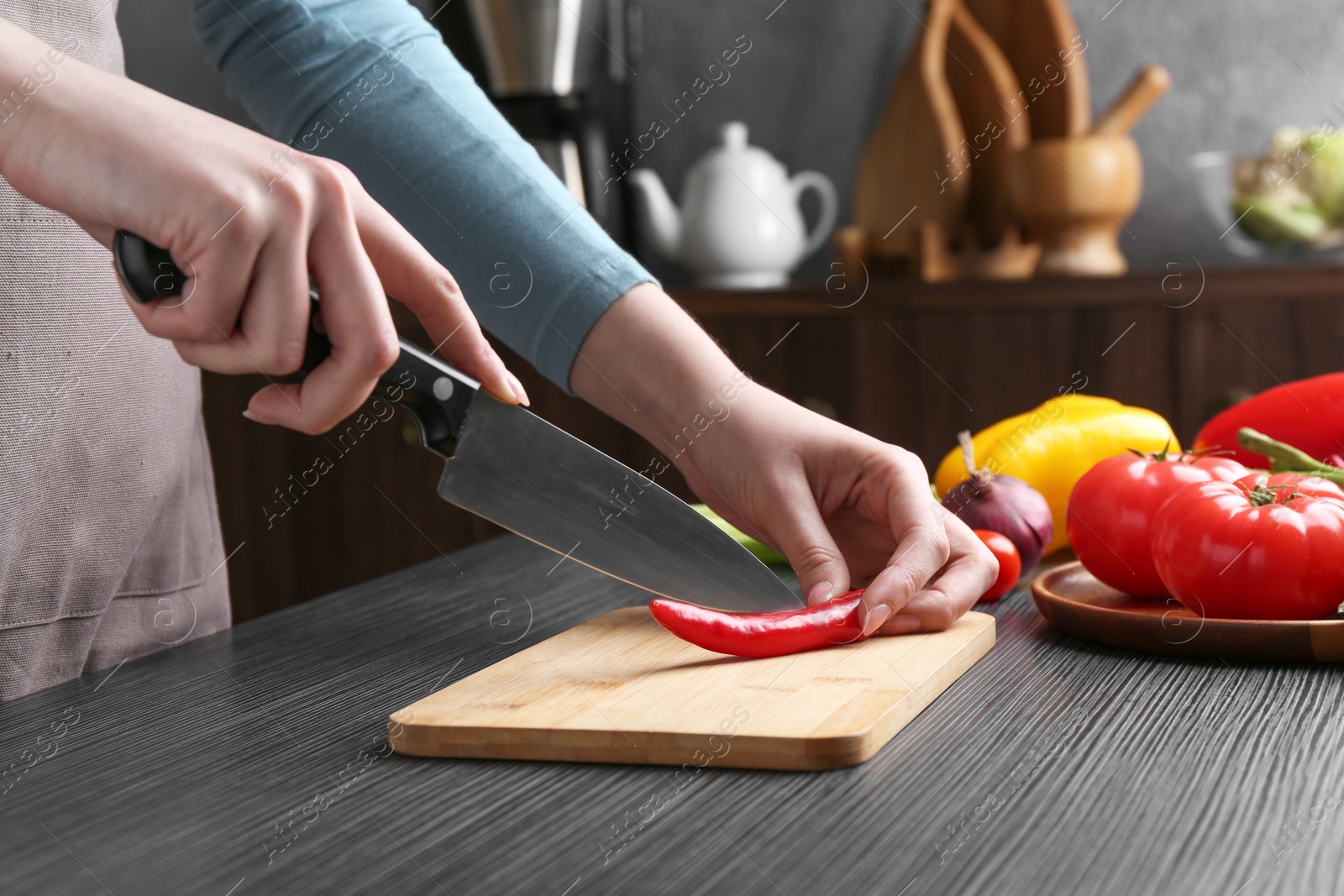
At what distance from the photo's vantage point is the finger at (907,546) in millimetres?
735

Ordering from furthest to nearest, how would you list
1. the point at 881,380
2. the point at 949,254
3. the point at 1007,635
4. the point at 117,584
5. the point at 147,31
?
1. the point at 147,31
2. the point at 949,254
3. the point at 881,380
4. the point at 117,584
5. the point at 1007,635

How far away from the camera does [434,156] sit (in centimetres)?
91

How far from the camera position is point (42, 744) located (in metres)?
0.64

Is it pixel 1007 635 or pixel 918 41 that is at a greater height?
pixel 918 41

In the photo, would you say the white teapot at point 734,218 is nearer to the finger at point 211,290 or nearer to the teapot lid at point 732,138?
the teapot lid at point 732,138

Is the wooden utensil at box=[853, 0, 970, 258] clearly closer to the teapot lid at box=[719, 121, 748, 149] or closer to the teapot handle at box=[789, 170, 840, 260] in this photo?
the teapot handle at box=[789, 170, 840, 260]

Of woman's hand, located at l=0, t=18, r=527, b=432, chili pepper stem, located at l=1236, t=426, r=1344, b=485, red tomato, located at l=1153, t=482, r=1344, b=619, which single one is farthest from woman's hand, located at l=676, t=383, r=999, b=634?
woman's hand, located at l=0, t=18, r=527, b=432

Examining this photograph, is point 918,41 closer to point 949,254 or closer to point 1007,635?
point 949,254

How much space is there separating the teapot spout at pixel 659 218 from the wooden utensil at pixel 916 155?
36 cm

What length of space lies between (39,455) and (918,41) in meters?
1.71

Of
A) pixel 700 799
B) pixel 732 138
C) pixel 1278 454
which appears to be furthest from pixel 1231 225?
pixel 700 799

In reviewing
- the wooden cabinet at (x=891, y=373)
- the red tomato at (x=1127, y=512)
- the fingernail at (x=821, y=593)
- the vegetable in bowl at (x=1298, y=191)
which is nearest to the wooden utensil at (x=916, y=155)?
the wooden cabinet at (x=891, y=373)

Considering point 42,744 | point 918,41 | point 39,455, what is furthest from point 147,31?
point 42,744

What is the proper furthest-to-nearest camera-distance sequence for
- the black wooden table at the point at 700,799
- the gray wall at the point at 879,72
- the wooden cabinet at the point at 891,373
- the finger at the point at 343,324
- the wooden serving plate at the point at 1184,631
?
A: the gray wall at the point at 879,72 < the wooden cabinet at the point at 891,373 < the wooden serving plate at the point at 1184,631 < the finger at the point at 343,324 < the black wooden table at the point at 700,799
